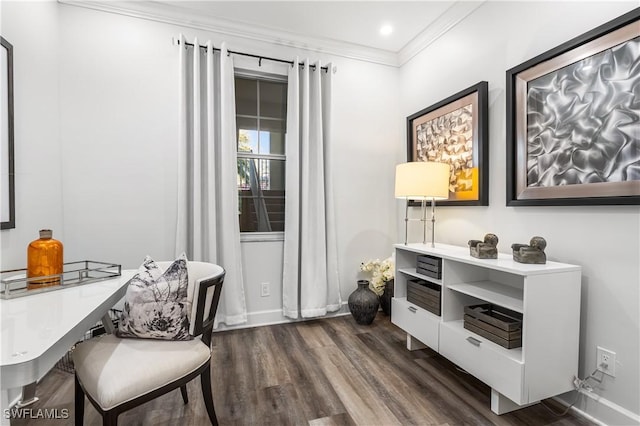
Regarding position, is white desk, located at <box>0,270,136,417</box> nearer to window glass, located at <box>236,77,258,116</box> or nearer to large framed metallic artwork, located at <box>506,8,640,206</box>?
window glass, located at <box>236,77,258,116</box>

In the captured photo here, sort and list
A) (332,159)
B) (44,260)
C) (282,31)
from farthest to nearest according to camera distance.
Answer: (332,159)
(282,31)
(44,260)

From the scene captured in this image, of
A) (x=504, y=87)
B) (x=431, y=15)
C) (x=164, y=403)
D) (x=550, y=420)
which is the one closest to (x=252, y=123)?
(x=431, y=15)

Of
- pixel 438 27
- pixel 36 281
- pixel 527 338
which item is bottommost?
pixel 527 338

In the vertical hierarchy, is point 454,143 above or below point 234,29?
below

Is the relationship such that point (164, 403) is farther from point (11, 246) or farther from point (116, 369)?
point (11, 246)

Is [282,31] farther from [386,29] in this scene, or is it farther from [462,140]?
[462,140]

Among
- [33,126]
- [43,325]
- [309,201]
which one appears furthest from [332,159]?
[43,325]

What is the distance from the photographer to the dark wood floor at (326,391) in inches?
64.9

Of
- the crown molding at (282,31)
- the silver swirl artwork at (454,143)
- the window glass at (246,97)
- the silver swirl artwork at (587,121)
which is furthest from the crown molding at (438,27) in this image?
the window glass at (246,97)

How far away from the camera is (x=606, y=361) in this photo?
1612 millimetres

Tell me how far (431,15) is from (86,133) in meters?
2.98

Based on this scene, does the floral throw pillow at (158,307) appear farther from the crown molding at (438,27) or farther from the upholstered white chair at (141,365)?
the crown molding at (438,27)

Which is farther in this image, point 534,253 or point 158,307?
point 534,253

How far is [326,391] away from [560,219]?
1704 millimetres
